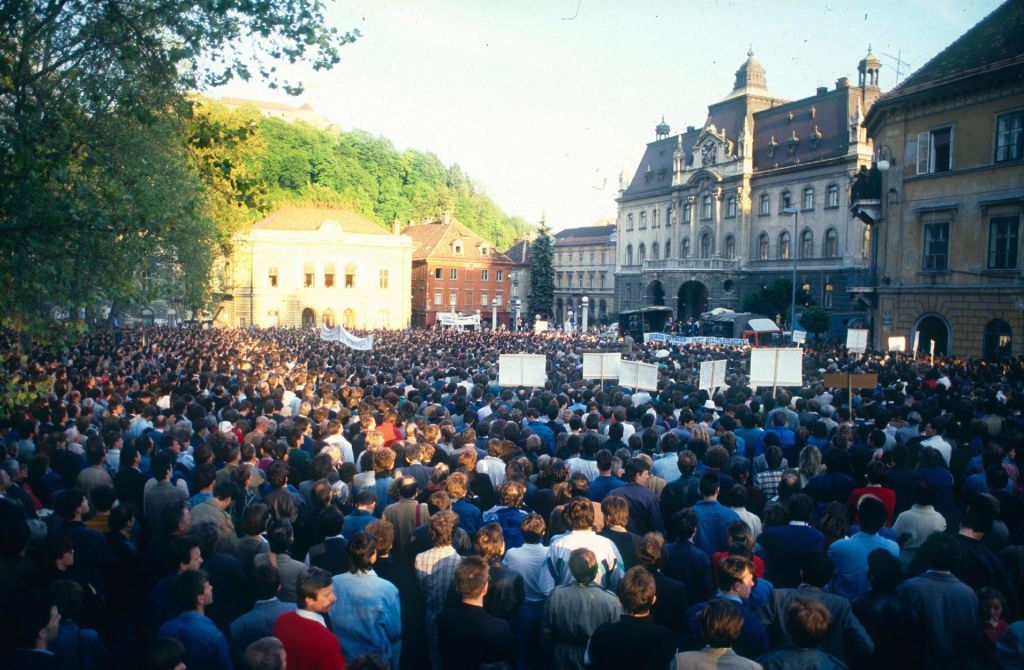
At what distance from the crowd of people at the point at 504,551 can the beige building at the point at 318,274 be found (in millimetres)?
47522

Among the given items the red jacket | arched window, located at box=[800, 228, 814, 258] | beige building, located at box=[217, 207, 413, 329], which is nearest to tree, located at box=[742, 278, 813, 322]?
arched window, located at box=[800, 228, 814, 258]

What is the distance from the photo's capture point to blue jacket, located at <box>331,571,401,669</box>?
182 inches

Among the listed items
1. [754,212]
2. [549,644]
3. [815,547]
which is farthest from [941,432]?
[754,212]

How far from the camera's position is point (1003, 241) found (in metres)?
25.9

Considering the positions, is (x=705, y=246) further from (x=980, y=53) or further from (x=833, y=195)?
(x=980, y=53)

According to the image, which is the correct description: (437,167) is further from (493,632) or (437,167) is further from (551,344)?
(493,632)

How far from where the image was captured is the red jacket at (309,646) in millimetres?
3986

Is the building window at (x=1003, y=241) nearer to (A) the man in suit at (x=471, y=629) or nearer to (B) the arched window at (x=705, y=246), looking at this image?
(A) the man in suit at (x=471, y=629)

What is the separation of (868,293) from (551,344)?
1448 cm

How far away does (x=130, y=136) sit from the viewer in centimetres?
1803

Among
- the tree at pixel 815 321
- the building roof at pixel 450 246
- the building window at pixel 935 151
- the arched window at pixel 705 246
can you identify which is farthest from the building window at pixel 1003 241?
the building roof at pixel 450 246

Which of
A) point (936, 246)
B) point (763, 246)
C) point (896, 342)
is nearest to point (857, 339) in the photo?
point (896, 342)

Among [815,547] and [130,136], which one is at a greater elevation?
[130,136]

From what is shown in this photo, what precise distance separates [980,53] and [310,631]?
3249cm
